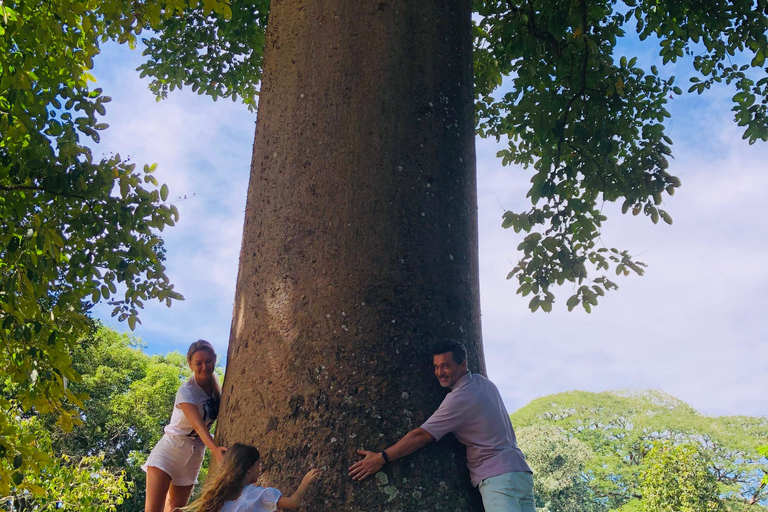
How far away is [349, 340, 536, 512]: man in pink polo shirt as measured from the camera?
9.12 ft

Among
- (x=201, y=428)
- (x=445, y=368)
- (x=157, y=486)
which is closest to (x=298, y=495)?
(x=445, y=368)

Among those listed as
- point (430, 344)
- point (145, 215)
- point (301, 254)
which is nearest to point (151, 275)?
point (145, 215)

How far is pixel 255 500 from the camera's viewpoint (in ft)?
8.96

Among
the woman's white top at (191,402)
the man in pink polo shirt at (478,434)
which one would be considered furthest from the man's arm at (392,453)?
the woman's white top at (191,402)

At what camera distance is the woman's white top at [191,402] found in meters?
3.73

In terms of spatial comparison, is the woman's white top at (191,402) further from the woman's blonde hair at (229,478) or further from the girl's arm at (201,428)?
the woman's blonde hair at (229,478)

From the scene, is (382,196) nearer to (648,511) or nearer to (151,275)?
(151,275)

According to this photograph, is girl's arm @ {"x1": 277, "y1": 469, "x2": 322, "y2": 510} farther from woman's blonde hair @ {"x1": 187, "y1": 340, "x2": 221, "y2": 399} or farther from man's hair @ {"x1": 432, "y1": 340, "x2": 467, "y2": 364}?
woman's blonde hair @ {"x1": 187, "y1": 340, "x2": 221, "y2": 399}

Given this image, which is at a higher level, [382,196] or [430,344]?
[382,196]

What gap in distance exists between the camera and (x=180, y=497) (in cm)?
397

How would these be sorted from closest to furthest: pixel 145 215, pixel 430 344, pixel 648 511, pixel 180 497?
pixel 430 344, pixel 180 497, pixel 145 215, pixel 648 511

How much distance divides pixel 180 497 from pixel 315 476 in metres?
1.80

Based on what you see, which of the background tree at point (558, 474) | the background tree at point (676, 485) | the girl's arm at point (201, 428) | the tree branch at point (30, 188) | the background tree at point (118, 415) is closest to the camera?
the girl's arm at point (201, 428)

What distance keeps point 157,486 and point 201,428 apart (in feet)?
2.47
